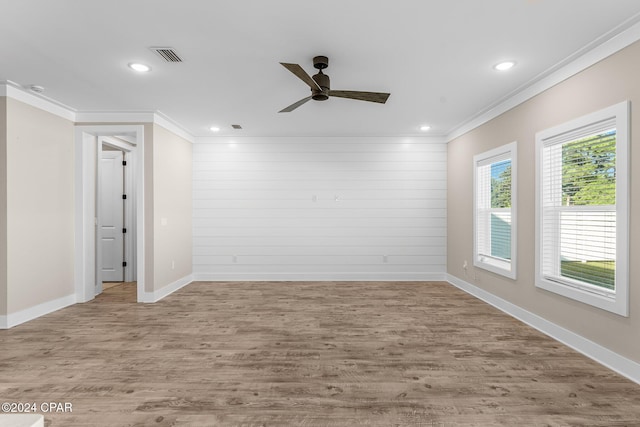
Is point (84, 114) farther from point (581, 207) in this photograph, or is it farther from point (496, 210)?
point (581, 207)

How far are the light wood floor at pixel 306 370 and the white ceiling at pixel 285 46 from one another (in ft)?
8.97

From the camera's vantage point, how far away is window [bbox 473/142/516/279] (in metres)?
4.16

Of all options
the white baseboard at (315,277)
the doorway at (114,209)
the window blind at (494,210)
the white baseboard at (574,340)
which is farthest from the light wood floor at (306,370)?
the doorway at (114,209)

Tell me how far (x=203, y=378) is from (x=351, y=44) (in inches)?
119

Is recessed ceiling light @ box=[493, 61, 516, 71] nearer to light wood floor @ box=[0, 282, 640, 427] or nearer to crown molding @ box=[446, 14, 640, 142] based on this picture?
crown molding @ box=[446, 14, 640, 142]

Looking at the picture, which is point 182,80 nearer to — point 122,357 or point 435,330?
point 122,357

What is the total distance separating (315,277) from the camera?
633cm

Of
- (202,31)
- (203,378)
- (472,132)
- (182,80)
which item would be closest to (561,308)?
(472,132)

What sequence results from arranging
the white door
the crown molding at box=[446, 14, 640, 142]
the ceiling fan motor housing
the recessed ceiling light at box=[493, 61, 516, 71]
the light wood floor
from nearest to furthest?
the light wood floor
the crown molding at box=[446, 14, 640, 142]
the ceiling fan motor housing
the recessed ceiling light at box=[493, 61, 516, 71]
the white door

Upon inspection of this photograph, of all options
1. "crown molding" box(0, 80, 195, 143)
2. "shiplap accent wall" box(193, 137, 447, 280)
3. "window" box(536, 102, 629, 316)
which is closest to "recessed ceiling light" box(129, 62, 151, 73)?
"crown molding" box(0, 80, 195, 143)

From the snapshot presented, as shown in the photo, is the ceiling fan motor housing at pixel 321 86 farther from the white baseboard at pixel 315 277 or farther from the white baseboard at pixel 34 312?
the white baseboard at pixel 34 312

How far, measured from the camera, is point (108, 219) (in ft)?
20.4

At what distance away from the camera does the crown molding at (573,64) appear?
2545mm

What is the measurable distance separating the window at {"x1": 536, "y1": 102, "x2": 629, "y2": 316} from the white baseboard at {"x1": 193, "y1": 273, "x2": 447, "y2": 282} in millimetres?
2751
